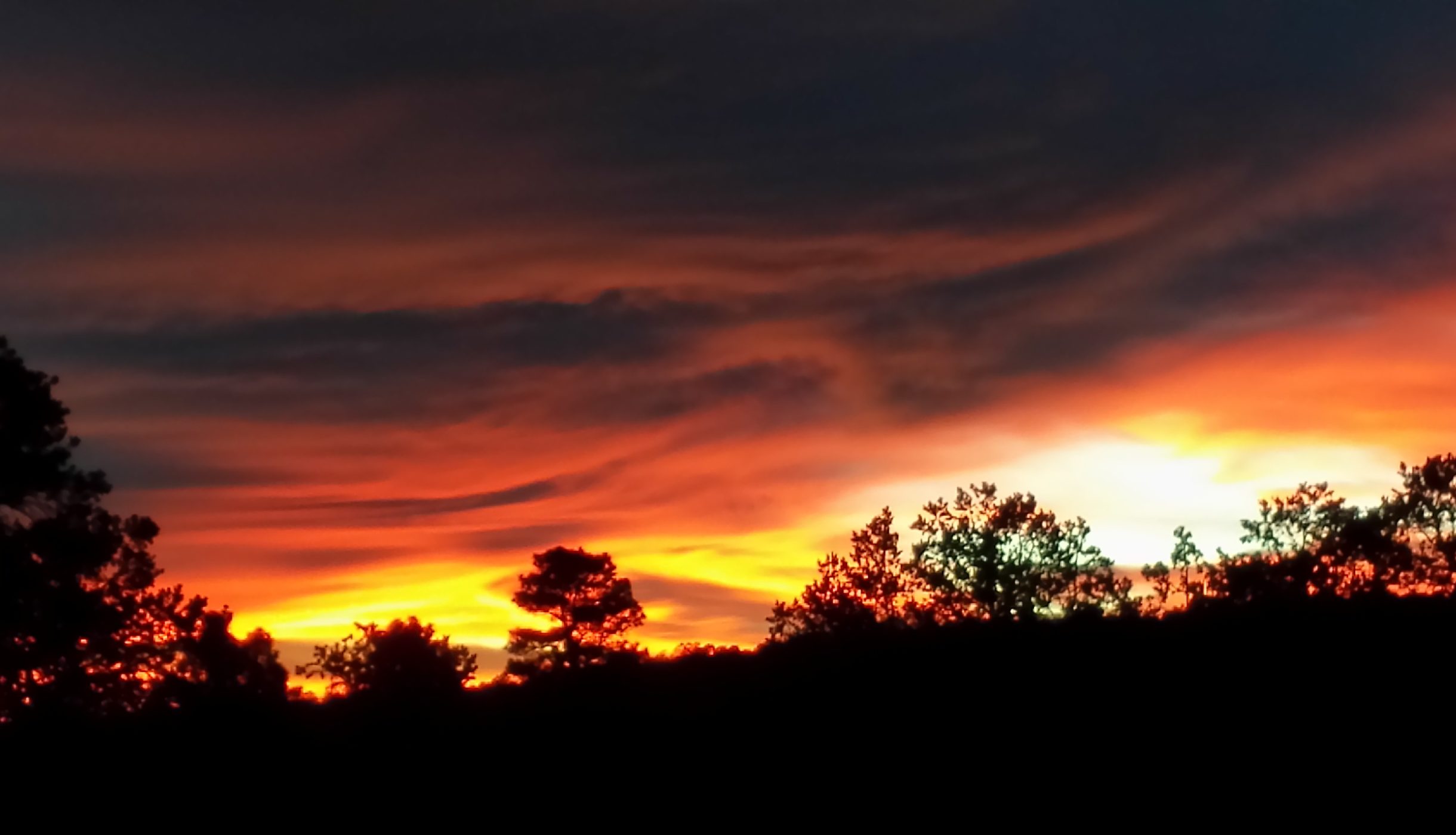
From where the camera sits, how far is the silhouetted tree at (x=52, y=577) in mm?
38906

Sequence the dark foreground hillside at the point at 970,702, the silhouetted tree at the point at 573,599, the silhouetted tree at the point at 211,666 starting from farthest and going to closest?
1. the silhouetted tree at the point at 573,599
2. the silhouetted tree at the point at 211,666
3. the dark foreground hillside at the point at 970,702

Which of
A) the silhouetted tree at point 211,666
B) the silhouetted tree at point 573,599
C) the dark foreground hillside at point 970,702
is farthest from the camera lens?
the silhouetted tree at point 573,599

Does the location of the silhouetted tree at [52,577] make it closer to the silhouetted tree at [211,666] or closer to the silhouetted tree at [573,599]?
the silhouetted tree at [211,666]

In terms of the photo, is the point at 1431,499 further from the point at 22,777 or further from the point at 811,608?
the point at 22,777

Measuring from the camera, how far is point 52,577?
1571 inches

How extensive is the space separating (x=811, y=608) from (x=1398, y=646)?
37582 mm

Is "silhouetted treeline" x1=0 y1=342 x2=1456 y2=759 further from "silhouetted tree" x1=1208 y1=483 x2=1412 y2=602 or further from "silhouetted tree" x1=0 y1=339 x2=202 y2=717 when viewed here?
"silhouetted tree" x1=1208 y1=483 x2=1412 y2=602

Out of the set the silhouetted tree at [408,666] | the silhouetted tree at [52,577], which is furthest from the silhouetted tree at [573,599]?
the silhouetted tree at [52,577]

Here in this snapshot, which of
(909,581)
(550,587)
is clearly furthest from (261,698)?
(550,587)

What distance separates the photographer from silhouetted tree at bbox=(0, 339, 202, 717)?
128ft

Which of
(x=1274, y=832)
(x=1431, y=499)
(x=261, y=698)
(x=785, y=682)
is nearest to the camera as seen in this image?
(x=1274, y=832)

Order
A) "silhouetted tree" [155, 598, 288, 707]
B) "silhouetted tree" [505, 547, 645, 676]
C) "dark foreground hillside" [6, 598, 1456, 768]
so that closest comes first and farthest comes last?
"dark foreground hillside" [6, 598, 1456, 768]
"silhouetted tree" [155, 598, 288, 707]
"silhouetted tree" [505, 547, 645, 676]

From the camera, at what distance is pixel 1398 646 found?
730 inches

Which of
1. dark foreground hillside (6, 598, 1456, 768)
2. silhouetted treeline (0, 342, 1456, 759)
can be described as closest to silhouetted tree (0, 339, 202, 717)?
silhouetted treeline (0, 342, 1456, 759)
